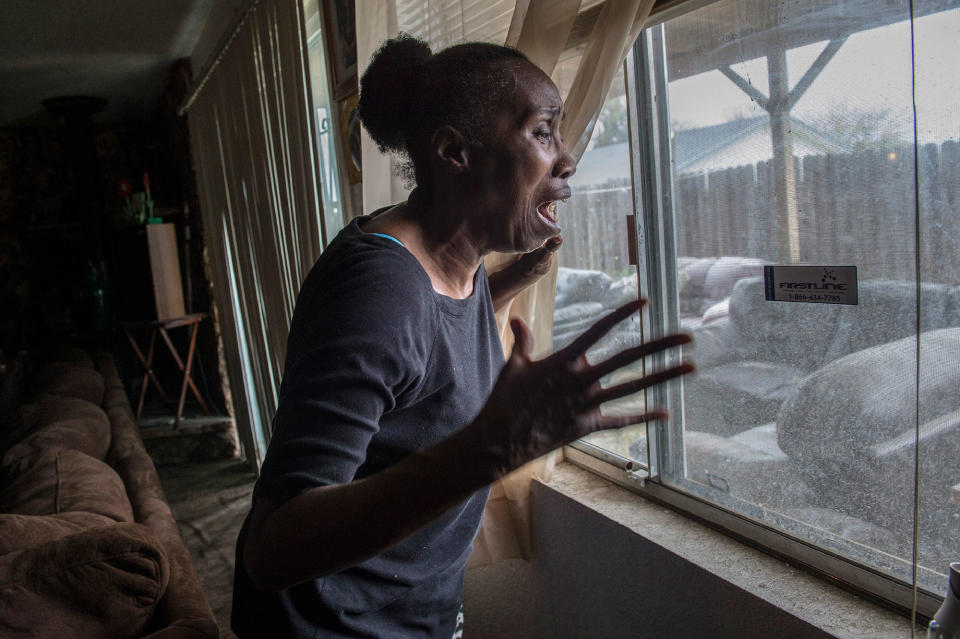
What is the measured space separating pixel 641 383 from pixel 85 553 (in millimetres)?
1035

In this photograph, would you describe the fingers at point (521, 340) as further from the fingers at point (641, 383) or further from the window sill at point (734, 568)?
the window sill at point (734, 568)

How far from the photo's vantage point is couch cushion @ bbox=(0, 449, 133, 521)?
65.6 inches

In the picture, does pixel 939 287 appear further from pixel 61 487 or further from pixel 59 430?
pixel 59 430

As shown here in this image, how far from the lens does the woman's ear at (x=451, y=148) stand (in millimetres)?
854

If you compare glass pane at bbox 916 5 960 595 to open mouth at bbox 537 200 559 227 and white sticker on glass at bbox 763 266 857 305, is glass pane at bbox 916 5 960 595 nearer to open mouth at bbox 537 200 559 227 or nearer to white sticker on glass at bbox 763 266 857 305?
white sticker on glass at bbox 763 266 857 305

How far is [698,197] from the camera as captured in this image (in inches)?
48.6

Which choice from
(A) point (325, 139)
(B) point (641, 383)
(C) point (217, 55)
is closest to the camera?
(B) point (641, 383)

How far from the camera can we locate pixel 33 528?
132 centimetres

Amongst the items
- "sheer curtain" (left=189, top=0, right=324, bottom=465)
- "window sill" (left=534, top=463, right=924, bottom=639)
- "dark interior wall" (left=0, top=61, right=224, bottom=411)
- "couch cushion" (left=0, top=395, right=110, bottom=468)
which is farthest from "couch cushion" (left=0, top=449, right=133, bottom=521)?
"dark interior wall" (left=0, top=61, right=224, bottom=411)

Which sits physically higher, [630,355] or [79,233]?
[79,233]

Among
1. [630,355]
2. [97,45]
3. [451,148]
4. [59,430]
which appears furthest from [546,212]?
[97,45]

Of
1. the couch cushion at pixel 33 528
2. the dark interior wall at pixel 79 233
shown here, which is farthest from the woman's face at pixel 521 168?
the dark interior wall at pixel 79 233

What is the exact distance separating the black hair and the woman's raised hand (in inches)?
15.7

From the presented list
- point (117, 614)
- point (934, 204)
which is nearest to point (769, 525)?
point (934, 204)
